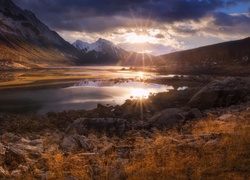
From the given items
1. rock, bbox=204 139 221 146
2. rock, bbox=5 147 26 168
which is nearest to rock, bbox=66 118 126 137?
rock, bbox=5 147 26 168

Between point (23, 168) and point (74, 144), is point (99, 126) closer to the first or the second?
point (74, 144)

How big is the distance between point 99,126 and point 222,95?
597 inches

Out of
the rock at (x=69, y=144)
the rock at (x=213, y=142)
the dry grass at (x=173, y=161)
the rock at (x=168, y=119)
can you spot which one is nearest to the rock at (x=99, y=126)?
the rock at (x=168, y=119)

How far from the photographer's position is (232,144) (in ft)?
35.0

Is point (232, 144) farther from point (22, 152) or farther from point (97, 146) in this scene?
point (22, 152)

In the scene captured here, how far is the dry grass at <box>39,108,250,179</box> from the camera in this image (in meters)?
8.83

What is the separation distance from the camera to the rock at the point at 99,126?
61.3 feet

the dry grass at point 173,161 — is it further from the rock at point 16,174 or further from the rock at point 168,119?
the rock at point 168,119

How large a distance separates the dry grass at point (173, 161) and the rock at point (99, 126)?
6.77 m

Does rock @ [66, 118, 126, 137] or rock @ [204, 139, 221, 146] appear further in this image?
rock @ [66, 118, 126, 137]

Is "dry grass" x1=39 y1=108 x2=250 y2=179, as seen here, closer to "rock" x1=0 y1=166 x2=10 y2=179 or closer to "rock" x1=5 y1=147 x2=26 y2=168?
"rock" x1=5 y1=147 x2=26 y2=168

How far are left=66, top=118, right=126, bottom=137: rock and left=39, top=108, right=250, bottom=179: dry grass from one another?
6.77 m

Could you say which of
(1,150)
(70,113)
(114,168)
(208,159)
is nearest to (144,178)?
(114,168)

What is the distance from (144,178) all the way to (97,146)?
201 inches
